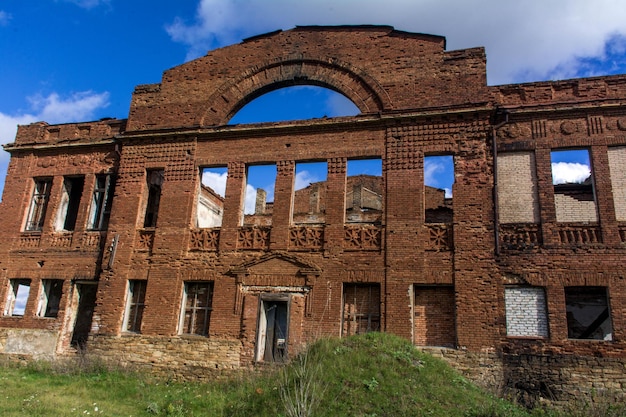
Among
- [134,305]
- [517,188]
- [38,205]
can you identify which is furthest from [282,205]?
[38,205]

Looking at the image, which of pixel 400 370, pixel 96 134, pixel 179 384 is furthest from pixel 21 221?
pixel 400 370

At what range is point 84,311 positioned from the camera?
15.4 metres

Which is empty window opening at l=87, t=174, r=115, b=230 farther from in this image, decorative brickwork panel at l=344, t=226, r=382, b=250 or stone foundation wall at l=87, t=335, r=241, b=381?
decorative brickwork panel at l=344, t=226, r=382, b=250

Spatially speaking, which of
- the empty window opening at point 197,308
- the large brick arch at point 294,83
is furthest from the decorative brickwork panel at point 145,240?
the large brick arch at point 294,83

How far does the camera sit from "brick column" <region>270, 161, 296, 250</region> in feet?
43.8

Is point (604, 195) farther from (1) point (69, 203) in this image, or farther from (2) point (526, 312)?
(1) point (69, 203)

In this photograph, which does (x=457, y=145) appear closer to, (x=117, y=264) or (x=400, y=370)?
(x=400, y=370)

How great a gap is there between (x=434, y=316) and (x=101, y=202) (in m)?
10.9

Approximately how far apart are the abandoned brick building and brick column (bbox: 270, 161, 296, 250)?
0.06m

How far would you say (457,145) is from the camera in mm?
12750

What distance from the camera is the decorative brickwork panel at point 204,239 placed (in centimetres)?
1387

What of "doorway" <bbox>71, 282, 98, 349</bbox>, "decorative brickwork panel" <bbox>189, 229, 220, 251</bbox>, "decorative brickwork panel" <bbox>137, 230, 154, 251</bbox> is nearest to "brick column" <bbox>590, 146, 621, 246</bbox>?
"decorative brickwork panel" <bbox>189, 229, 220, 251</bbox>

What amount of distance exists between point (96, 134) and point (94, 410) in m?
9.64

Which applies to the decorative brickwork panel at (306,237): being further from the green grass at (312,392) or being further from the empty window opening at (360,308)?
the green grass at (312,392)
